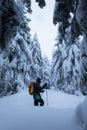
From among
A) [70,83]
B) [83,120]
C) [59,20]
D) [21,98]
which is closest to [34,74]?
[70,83]

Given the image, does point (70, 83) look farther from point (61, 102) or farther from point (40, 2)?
point (40, 2)

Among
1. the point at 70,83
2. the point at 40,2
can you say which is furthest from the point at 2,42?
the point at 70,83

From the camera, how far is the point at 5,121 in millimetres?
7422

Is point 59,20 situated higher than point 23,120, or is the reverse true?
point 59,20

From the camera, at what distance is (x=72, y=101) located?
60.4ft

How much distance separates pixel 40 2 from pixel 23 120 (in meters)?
3.75

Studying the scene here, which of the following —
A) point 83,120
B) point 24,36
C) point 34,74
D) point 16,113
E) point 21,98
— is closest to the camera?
point 83,120

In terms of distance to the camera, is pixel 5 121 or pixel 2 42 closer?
pixel 5 121

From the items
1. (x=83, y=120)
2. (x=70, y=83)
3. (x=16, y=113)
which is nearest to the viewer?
(x=83, y=120)

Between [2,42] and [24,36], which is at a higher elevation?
[24,36]

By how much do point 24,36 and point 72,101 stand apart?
12379 mm

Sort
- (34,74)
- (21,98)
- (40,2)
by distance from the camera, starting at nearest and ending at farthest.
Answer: (40,2)
(21,98)
(34,74)

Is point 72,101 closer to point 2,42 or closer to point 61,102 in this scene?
point 61,102

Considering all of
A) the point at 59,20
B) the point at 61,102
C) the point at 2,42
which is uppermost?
the point at 59,20
